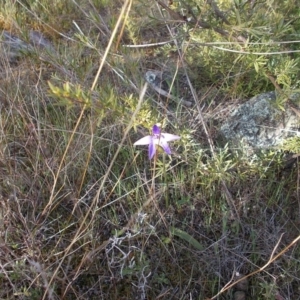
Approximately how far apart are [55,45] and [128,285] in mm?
1306

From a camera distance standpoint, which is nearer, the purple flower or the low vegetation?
the purple flower

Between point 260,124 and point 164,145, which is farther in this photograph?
point 260,124

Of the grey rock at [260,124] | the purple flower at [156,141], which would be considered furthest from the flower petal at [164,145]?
the grey rock at [260,124]

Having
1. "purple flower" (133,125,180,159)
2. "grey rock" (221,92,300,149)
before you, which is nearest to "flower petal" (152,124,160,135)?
"purple flower" (133,125,180,159)

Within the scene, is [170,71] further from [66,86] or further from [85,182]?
[66,86]

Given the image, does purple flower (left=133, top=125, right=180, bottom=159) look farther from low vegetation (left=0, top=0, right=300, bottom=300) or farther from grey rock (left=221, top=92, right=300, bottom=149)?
grey rock (left=221, top=92, right=300, bottom=149)

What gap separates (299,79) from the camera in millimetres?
2066

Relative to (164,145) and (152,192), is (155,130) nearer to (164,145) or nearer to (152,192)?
(164,145)

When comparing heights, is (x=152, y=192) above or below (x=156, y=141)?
below

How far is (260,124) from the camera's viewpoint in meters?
2.04

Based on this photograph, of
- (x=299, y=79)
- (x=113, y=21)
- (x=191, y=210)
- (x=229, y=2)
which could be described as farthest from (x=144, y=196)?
(x=229, y=2)

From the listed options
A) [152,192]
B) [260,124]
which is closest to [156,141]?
[152,192]

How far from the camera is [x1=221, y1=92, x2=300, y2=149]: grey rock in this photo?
6.53 ft

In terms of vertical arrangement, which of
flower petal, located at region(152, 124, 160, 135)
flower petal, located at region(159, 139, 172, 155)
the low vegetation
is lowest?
the low vegetation
